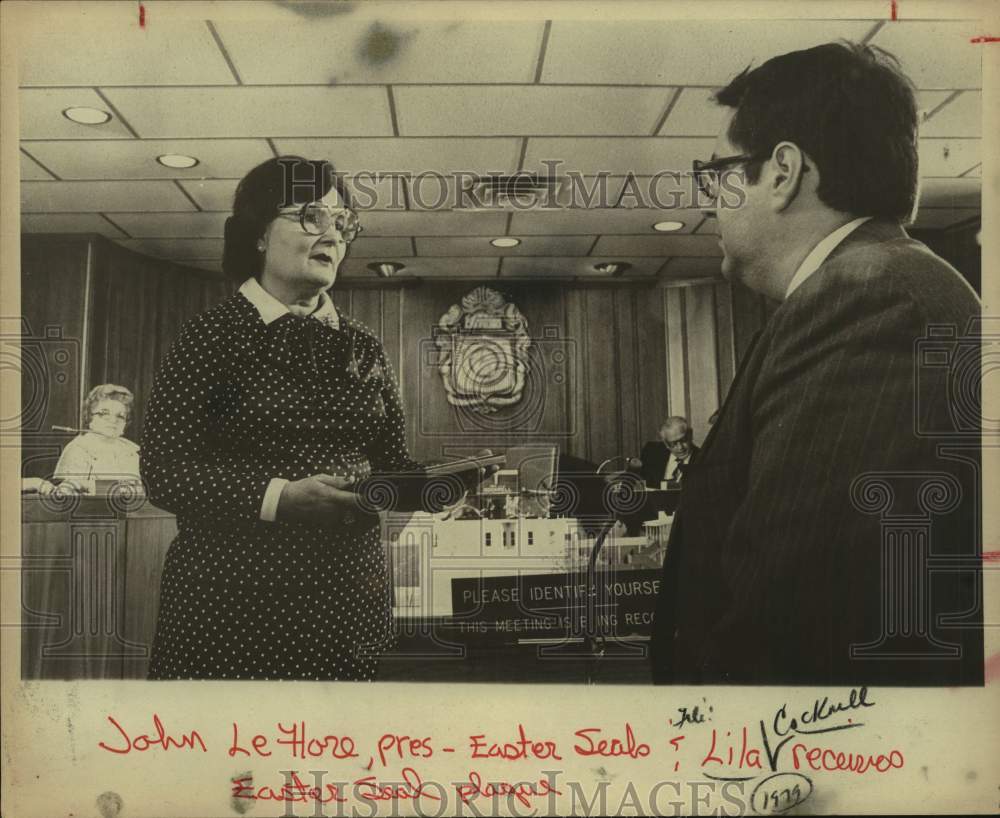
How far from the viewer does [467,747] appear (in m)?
2.15

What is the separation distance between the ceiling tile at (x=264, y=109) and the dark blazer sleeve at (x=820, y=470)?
46.3 inches

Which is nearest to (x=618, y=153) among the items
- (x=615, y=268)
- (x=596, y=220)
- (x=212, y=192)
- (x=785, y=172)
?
(x=596, y=220)

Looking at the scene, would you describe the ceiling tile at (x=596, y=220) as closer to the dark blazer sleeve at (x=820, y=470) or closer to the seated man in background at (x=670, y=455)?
the dark blazer sleeve at (x=820, y=470)

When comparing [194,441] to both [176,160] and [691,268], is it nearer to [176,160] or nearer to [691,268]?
[176,160]

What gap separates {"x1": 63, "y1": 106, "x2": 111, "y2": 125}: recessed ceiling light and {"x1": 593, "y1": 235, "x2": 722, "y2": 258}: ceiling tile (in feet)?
4.29

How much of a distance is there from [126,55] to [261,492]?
1162mm

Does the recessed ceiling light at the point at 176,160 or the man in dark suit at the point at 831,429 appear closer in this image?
the man in dark suit at the point at 831,429

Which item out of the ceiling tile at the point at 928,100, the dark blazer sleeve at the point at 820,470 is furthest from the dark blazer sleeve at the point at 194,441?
the ceiling tile at the point at 928,100

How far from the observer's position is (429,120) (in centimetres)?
212

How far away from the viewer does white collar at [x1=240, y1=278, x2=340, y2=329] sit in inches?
Result: 84.7

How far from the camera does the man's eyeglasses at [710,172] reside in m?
2.13

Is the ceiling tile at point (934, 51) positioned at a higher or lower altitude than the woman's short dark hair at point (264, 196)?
higher

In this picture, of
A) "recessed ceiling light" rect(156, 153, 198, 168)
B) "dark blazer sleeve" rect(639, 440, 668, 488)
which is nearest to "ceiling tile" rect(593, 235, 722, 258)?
"dark blazer sleeve" rect(639, 440, 668, 488)

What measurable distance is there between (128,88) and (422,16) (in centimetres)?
77
